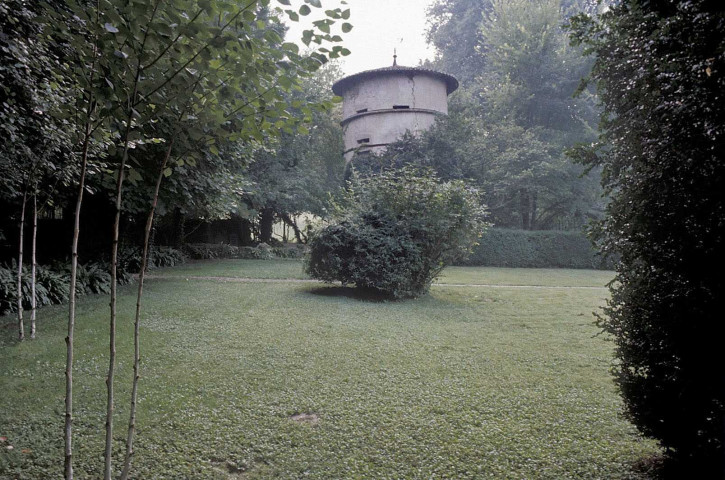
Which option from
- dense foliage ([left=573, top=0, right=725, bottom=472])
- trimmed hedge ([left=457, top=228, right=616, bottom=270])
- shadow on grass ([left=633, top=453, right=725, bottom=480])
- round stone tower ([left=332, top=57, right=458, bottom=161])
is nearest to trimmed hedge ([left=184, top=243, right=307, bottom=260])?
round stone tower ([left=332, top=57, right=458, bottom=161])

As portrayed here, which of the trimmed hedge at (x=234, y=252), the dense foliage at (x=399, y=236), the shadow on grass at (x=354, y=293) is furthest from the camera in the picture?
the trimmed hedge at (x=234, y=252)

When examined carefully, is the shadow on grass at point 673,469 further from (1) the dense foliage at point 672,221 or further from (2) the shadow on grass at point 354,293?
(2) the shadow on grass at point 354,293

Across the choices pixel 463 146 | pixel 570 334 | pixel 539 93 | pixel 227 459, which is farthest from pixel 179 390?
pixel 539 93

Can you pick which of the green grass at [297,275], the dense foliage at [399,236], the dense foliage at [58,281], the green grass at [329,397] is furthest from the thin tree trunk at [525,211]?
the dense foliage at [58,281]

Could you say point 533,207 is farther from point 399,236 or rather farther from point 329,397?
point 329,397

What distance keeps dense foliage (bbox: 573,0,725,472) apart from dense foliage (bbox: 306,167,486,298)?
7.62 metres

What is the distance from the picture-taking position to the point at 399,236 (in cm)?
1108

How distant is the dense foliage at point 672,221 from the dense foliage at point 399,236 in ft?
25.0

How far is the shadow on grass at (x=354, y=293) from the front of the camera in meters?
11.1

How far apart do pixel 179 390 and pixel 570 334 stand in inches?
254

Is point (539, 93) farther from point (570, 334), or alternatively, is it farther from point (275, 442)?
point (275, 442)

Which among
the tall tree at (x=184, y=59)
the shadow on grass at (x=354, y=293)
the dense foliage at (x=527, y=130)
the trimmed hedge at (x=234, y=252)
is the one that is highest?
the dense foliage at (x=527, y=130)

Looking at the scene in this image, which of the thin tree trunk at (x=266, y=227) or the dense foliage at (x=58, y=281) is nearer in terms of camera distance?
the dense foliage at (x=58, y=281)

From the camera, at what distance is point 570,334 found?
26.0 feet
